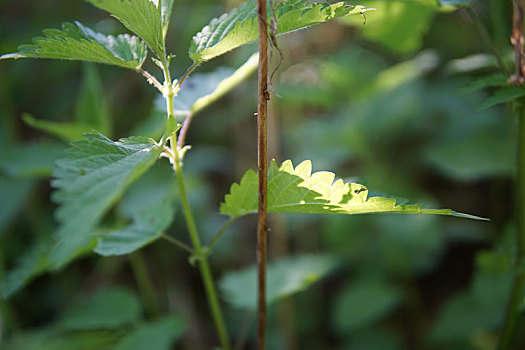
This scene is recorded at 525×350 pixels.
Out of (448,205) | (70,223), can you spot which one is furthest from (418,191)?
(70,223)

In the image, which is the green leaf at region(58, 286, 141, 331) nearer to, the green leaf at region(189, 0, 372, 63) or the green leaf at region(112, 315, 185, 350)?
the green leaf at region(112, 315, 185, 350)

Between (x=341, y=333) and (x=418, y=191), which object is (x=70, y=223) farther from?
(x=418, y=191)

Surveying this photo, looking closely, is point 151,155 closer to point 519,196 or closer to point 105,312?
point 519,196

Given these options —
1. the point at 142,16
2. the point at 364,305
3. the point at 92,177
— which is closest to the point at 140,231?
the point at 92,177

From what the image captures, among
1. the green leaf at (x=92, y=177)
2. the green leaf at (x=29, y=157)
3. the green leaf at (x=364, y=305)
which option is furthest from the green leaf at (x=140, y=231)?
the green leaf at (x=364, y=305)

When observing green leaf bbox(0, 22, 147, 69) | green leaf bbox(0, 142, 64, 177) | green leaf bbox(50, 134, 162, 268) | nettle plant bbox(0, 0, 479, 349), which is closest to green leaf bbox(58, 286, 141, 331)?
green leaf bbox(0, 142, 64, 177)
